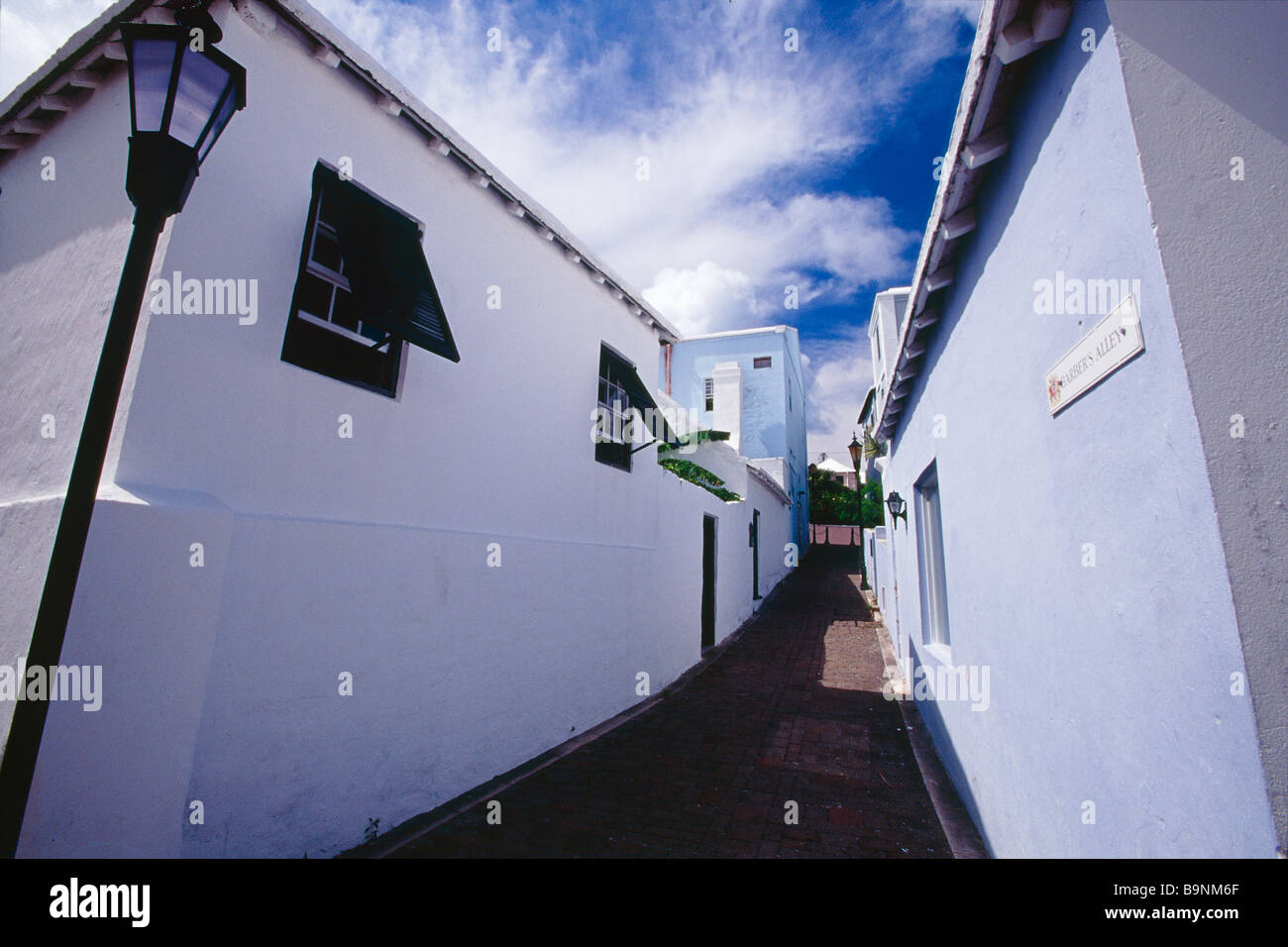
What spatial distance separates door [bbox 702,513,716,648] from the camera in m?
11.7

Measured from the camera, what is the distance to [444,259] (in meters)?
5.14

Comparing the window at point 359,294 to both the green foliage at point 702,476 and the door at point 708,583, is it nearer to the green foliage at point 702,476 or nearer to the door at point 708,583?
the door at point 708,583

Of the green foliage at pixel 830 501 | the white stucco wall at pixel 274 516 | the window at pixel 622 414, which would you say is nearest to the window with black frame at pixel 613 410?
the window at pixel 622 414

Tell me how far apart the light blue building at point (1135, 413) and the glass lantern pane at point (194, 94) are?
3242 millimetres

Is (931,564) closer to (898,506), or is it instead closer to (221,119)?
(898,506)

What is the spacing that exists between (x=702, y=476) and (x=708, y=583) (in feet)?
10.6

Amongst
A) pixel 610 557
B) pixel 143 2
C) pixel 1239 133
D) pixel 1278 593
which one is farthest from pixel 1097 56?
pixel 610 557

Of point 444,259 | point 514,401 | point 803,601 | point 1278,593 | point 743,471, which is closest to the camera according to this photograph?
point 1278,593

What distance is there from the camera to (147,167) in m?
2.20

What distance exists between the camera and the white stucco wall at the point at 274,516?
2893mm

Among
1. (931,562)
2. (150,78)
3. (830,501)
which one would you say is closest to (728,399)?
(931,562)

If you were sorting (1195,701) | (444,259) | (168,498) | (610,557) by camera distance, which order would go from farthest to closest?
(610,557) < (444,259) < (168,498) < (1195,701)

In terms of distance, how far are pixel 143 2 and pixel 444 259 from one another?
2311 mm
